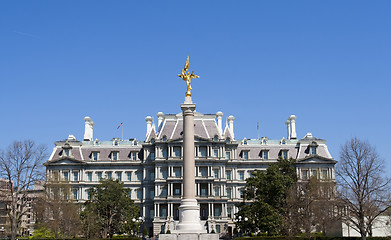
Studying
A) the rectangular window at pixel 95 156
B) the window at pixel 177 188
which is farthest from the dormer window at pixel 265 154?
the rectangular window at pixel 95 156

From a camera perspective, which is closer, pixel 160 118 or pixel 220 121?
pixel 220 121

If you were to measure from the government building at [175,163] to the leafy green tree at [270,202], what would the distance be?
68.3 ft

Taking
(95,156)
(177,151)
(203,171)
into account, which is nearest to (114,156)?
(95,156)

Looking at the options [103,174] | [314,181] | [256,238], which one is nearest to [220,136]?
[103,174]

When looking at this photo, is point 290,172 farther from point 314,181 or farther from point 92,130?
point 92,130

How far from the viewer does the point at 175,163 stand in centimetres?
8400

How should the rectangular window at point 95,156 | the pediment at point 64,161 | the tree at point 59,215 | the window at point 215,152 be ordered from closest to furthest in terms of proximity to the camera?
1. the tree at point 59,215
2. the window at point 215,152
3. the pediment at point 64,161
4. the rectangular window at point 95,156

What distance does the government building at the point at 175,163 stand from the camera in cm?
8300

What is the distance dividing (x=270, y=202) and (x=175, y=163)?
27.8m

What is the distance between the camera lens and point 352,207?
46438 mm

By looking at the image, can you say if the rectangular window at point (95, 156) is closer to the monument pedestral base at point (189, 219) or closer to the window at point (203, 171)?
the window at point (203, 171)

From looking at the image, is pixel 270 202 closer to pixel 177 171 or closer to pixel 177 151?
pixel 177 171

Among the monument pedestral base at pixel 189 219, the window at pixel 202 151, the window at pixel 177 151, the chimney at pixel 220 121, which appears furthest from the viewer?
the chimney at pixel 220 121

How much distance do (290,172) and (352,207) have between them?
15.8m
